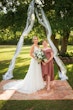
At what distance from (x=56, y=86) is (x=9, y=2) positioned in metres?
8.50

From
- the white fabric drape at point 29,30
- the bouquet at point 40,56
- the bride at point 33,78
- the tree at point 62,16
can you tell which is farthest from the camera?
the tree at point 62,16

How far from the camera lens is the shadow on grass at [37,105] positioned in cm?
833

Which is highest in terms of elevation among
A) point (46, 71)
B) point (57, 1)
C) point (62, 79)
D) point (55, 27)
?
point (57, 1)

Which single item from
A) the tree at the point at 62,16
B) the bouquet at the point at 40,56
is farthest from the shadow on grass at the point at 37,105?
the tree at the point at 62,16

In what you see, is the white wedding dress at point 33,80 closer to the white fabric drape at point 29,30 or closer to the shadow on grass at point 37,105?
the shadow on grass at point 37,105

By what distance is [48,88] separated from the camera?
10.3m

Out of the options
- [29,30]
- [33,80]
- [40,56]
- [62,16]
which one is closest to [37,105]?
[33,80]

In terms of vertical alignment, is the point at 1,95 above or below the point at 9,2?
below

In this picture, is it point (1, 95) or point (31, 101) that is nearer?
point (31, 101)

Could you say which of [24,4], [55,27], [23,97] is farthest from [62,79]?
[24,4]

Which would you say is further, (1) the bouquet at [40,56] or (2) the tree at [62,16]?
(2) the tree at [62,16]

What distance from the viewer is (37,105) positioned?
8586mm

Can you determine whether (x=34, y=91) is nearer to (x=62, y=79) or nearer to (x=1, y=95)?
(x=1, y=95)

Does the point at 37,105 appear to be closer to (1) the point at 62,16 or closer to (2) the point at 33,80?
(2) the point at 33,80
